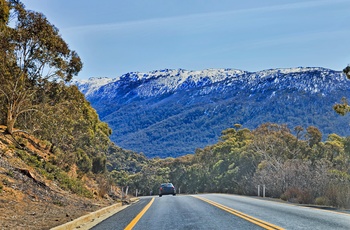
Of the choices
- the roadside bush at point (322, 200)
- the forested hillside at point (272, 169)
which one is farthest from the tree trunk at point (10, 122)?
the roadside bush at point (322, 200)

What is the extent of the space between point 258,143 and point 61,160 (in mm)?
37553

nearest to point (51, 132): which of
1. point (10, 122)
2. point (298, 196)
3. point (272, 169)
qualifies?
point (10, 122)

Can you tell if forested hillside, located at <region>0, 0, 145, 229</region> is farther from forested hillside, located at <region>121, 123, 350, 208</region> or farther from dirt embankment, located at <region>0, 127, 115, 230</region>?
forested hillside, located at <region>121, 123, 350, 208</region>

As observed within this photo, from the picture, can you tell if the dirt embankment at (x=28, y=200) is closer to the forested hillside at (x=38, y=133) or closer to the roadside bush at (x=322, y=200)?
the forested hillside at (x=38, y=133)

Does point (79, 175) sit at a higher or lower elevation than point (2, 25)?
lower

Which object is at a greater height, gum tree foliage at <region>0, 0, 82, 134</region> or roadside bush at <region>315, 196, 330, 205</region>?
gum tree foliage at <region>0, 0, 82, 134</region>

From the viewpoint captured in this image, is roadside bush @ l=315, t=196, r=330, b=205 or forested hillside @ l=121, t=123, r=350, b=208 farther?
forested hillside @ l=121, t=123, r=350, b=208

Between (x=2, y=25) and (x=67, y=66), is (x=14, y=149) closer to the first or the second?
(x=2, y=25)

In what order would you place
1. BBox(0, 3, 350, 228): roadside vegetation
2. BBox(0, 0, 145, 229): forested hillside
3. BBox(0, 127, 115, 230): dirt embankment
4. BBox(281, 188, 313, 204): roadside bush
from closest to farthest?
BBox(0, 127, 115, 230): dirt embankment
BBox(0, 0, 145, 229): forested hillside
BBox(0, 3, 350, 228): roadside vegetation
BBox(281, 188, 313, 204): roadside bush

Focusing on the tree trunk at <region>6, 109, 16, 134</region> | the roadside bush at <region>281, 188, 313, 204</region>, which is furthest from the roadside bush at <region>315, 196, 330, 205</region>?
the tree trunk at <region>6, 109, 16, 134</region>

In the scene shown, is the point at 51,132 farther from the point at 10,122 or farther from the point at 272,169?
the point at 272,169

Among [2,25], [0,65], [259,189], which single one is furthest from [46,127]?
[259,189]

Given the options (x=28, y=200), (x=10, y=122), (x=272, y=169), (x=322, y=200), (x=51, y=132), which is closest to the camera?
(x=28, y=200)

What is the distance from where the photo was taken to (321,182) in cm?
2473
